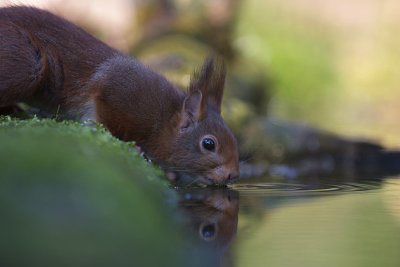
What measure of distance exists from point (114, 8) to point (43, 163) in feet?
39.9

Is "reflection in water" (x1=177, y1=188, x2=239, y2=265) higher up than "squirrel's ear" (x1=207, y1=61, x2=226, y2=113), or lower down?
lower down

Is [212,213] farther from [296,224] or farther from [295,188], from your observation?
[295,188]

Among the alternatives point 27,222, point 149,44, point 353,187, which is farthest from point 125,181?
point 149,44

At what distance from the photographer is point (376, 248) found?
2.49m

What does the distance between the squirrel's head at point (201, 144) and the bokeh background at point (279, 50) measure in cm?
337

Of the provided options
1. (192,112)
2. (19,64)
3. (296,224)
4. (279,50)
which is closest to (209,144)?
(192,112)

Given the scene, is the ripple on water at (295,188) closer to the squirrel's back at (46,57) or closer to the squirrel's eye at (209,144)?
the squirrel's eye at (209,144)

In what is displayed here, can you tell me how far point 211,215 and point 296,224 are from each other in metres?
0.59

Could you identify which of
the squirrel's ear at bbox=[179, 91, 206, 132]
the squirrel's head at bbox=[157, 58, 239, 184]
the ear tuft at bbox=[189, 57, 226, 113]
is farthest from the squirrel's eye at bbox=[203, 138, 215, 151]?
the ear tuft at bbox=[189, 57, 226, 113]

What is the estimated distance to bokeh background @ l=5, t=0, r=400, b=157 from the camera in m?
10.8

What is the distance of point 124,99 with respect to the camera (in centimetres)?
442

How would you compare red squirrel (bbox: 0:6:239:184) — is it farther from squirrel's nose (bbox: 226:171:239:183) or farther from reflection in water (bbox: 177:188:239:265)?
reflection in water (bbox: 177:188:239:265)

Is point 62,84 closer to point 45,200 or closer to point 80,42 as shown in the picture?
point 80,42

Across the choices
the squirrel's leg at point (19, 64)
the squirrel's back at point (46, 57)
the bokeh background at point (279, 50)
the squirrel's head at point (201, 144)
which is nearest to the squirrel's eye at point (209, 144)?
the squirrel's head at point (201, 144)
